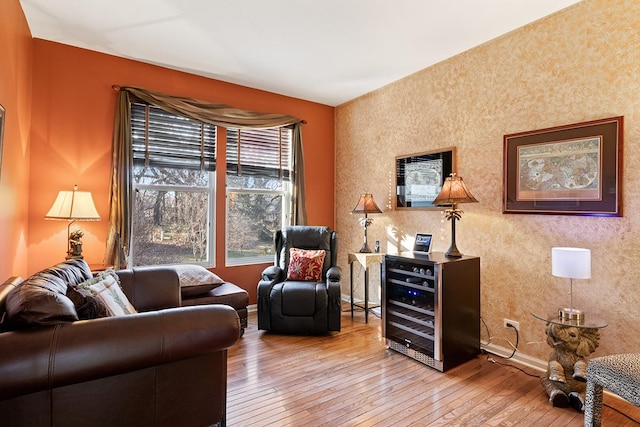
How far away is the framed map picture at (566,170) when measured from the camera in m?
2.28

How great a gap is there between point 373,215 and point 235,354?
2342 mm

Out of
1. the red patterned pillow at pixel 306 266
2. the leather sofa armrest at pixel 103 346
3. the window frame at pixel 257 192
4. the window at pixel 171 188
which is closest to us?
the leather sofa armrest at pixel 103 346

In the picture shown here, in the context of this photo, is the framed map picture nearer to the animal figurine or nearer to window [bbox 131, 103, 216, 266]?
the animal figurine

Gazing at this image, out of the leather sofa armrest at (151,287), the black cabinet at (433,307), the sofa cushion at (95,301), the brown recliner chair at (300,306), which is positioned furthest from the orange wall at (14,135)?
the black cabinet at (433,307)

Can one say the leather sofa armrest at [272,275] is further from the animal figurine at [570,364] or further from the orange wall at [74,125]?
the animal figurine at [570,364]

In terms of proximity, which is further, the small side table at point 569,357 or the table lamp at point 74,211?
the table lamp at point 74,211

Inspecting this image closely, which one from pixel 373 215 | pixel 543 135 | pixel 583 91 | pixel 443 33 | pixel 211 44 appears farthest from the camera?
pixel 373 215

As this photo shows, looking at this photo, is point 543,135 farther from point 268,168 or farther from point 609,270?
point 268,168

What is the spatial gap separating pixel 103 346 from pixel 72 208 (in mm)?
1940

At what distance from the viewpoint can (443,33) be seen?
287cm

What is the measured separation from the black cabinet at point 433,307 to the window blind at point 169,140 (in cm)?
242

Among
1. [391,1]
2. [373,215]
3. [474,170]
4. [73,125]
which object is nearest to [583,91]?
[474,170]

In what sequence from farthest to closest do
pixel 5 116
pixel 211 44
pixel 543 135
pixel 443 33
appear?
pixel 211 44, pixel 443 33, pixel 543 135, pixel 5 116

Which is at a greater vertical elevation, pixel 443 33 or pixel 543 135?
pixel 443 33
